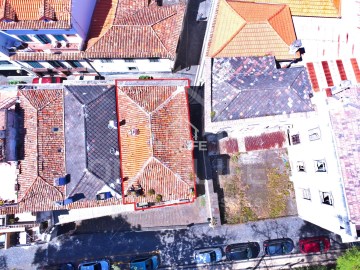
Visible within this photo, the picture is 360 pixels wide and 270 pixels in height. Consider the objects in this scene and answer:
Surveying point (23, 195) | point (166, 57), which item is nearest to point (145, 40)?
point (166, 57)

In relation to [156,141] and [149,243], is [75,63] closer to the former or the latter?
[156,141]

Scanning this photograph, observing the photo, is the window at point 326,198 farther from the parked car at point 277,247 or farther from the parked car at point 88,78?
the parked car at point 88,78

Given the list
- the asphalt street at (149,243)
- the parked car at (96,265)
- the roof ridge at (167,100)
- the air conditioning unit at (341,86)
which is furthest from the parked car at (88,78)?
the air conditioning unit at (341,86)

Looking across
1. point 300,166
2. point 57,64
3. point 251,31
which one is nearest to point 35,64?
point 57,64

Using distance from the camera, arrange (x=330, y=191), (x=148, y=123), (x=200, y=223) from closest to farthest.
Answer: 1. (x=330, y=191)
2. (x=148, y=123)
3. (x=200, y=223)

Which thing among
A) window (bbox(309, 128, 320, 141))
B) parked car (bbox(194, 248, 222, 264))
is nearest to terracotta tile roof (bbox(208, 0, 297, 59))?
window (bbox(309, 128, 320, 141))

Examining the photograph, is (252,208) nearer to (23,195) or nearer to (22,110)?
(23,195)
